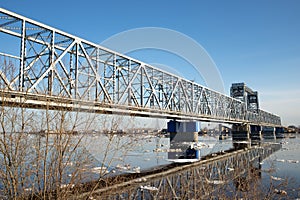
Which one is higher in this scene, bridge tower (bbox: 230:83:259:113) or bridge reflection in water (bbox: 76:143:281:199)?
bridge tower (bbox: 230:83:259:113)

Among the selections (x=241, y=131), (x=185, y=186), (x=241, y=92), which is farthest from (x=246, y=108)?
(x=185, y=186)

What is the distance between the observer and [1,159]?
5188 mm

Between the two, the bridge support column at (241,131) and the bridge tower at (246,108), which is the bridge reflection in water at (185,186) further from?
the bridge support column at (241,131)

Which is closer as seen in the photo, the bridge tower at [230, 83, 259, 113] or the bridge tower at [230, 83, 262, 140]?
the bridge tower at [230, 83, 262, 140]

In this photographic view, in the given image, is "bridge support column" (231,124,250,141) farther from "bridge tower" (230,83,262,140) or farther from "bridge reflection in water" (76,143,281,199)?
"bridge reflection in water" (76,143,281,199)

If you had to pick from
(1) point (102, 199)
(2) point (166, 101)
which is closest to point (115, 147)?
(1) point (102, 199)

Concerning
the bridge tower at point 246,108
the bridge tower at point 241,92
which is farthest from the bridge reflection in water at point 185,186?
the bridge tower at point 241,92

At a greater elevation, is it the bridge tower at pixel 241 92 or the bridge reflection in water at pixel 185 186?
the bridge tower at pixel 241 92

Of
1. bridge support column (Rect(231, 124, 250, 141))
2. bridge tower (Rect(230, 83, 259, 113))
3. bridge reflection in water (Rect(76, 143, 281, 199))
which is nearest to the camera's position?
bridge reflection in water (Rect(76, 143, 281, 199))

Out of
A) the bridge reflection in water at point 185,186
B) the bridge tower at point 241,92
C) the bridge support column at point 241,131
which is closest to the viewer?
the bridge reflection in water at point 185,186

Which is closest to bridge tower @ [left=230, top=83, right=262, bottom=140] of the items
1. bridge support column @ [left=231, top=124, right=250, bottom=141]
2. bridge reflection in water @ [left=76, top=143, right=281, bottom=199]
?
bridge support column @ [left=231, top=124, right=250, bottom=141]

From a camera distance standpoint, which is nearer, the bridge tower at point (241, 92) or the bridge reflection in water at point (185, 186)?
the bridge reflection in water at point (185, 186)

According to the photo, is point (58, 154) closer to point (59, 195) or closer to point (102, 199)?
point (59, 195)

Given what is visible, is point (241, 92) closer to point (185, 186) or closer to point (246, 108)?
point (246, 108)
